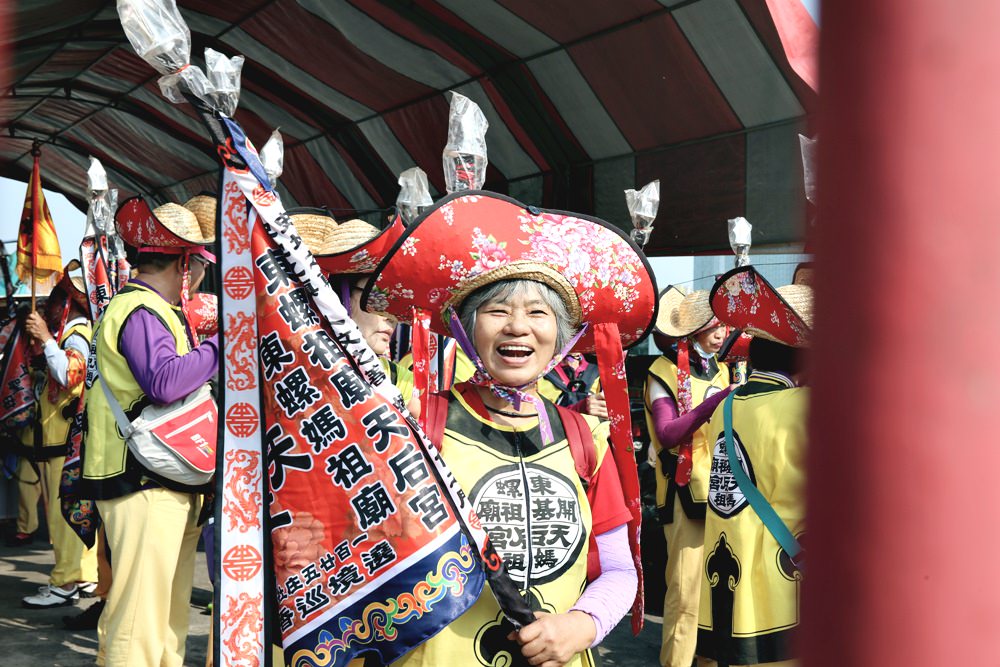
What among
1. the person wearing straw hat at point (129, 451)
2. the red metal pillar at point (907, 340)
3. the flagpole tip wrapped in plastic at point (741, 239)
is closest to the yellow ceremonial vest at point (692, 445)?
the flagpole tip wrapped in plastic at point (741, 239)

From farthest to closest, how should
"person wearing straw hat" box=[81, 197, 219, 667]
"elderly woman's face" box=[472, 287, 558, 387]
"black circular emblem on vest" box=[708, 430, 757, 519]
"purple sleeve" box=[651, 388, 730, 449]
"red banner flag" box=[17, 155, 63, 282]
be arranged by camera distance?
"red banner flag" box=[17, 155, 63, 282] < "purple sleeve" box=[651, 388, 730, 449] < "person wearing straw hat" box=[81, 197, 219, 667] < "black circular emblem on vest" box=[708, 430, 757, 519] < "elderly woman's face" box=[472, 287, 558, 387]

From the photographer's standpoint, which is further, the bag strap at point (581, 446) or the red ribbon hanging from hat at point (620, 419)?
the red ribbon hanging from hat at point (620, 419)

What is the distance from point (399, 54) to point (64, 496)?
4599 millimetres

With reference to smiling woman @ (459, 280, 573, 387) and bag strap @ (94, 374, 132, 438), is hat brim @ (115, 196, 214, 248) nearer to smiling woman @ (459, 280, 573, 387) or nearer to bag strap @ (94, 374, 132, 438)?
bag strap @ (94, 374, 132, 438)

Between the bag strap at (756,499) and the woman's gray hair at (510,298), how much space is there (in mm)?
1188

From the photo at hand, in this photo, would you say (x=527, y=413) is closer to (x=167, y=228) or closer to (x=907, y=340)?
(x=907, y=340)

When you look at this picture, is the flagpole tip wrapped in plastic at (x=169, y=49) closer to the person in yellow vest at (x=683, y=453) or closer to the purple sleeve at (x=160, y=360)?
the purple sleeve at (x=160, y=360)

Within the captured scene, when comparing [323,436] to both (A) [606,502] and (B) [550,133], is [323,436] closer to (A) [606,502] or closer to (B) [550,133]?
(A) [606,502]

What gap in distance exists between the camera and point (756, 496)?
11.3 ft

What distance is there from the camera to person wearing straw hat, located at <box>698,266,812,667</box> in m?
3.41

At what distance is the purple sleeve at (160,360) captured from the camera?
3.81m

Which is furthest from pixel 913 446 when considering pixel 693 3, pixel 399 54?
pixel 399 54

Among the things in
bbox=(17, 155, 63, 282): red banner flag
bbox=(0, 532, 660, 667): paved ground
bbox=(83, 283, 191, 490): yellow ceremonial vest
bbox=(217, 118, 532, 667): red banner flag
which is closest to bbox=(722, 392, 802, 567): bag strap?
bbox=(217, 118, 532, 667): red banner flag

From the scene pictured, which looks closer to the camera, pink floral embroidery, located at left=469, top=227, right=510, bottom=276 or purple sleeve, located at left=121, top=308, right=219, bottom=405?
pink floral embroidery, located at left=469, top=227, right=510, bottom=276
